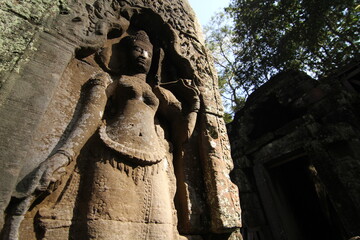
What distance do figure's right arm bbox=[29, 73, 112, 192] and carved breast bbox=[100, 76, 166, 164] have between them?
13cm

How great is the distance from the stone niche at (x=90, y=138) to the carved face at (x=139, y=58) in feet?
0.57

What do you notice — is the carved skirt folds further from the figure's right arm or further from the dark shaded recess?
the dark shaded recess

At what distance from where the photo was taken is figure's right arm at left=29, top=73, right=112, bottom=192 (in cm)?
136

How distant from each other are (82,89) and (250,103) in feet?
24.5

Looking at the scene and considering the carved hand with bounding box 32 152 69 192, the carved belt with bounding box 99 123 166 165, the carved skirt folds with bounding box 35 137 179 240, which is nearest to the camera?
the carved hand with bounding box 32 152 69 192

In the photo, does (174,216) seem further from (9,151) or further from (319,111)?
(319,111)

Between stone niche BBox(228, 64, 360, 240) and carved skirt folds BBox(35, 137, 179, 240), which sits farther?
stone niche BBox(228, 64, 360, 240)

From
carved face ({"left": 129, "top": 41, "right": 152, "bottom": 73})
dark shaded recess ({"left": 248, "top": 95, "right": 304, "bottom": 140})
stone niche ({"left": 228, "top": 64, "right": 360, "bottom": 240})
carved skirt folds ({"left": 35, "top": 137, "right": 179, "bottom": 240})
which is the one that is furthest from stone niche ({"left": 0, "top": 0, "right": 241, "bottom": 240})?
dark shaded recess ({"left": 248, "top": 95, "right": 304, "bottom": 140})

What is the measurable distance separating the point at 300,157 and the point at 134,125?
688 cm

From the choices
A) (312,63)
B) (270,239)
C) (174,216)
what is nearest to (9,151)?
(174,216)

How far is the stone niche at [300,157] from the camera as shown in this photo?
507cm

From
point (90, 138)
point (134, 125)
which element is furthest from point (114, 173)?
point (134, 125)

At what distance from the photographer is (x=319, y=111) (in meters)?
5.92

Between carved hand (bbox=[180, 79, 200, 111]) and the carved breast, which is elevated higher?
carved hand (bbox=[180, 79, 200, 111])
